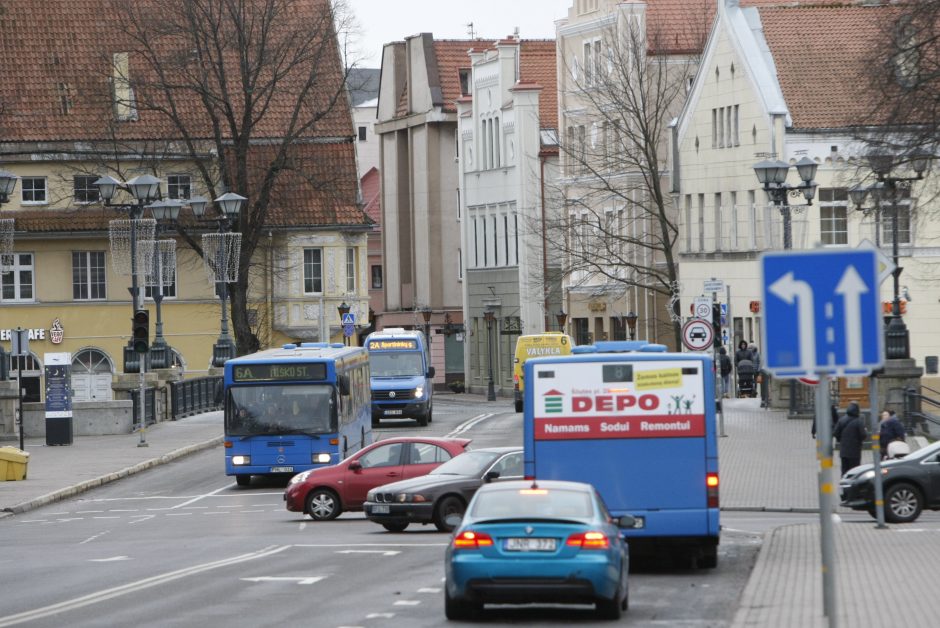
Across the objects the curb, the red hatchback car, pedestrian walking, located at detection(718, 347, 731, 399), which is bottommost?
the curb

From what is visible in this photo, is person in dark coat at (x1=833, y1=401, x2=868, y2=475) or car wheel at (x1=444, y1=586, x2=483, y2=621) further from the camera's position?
person in dark coat at (x1=833, y1=401, x2=868, y2=475)

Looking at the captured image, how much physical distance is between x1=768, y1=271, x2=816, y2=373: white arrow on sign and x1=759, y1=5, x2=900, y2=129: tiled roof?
166 feet

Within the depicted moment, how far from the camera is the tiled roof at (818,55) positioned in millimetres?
61938

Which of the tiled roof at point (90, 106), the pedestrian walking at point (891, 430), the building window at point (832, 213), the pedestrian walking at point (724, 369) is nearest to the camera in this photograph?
the pedestrian walking at point (891, 430)

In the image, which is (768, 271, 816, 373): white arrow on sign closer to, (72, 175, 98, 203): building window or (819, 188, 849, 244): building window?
(819, 188, 849, 244): building window

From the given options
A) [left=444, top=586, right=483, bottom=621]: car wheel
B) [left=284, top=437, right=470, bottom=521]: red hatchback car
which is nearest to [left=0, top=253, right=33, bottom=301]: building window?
[left=284, top=437, right=470, bottom=521]: red hatchback car

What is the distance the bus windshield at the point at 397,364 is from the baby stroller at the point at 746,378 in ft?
33.2

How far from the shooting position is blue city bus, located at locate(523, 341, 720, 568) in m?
20.7

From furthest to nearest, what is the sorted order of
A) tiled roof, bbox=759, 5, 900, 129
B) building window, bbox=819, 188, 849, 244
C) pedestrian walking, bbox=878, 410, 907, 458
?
tiled roof, bbox=759, 5, 900, 129 < building window, bbox=819, 188, 849, 244 < pedestrian walking, bbox=878, 410, 907, 458

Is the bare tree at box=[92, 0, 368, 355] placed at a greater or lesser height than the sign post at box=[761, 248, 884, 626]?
greater

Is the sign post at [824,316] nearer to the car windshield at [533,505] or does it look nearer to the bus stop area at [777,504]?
the bus stop area at [777,504]

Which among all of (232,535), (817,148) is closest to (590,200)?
(817,148)

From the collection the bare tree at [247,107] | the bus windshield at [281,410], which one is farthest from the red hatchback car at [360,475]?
the bare tree at [247,107]

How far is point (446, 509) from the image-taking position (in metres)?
27.2
